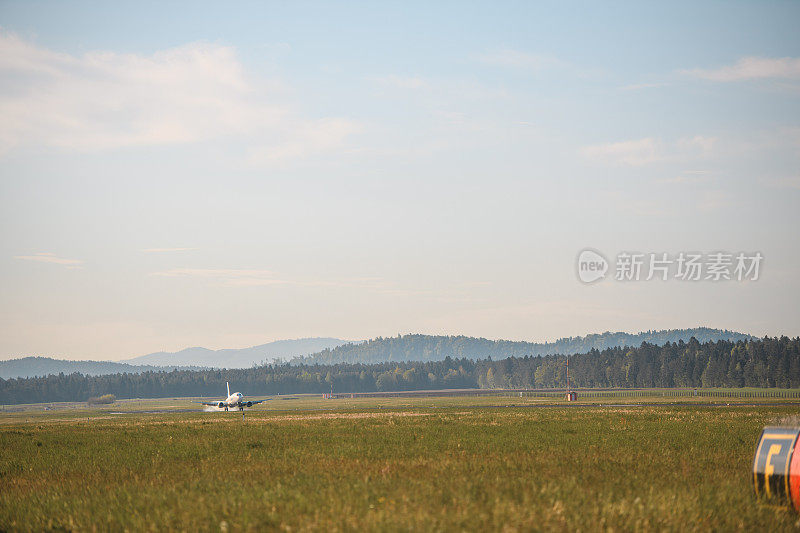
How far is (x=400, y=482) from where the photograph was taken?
21250mm

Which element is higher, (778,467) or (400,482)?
(778,467)

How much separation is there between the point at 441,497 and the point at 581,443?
18715 mm

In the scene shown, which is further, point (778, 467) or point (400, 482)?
point (400, 482)

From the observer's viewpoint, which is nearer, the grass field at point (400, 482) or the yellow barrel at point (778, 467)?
the grass field at point (400, 482)

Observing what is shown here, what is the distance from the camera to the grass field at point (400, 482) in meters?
16.0

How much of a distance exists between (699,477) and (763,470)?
569 cm

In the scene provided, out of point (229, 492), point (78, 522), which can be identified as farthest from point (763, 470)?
point (78, 522)

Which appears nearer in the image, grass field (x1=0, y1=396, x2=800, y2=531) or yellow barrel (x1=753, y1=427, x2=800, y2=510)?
grass field (x1=0, y1=396, x2=800, y2=531)

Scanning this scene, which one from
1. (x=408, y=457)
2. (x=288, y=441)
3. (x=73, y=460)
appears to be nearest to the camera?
(x=408, y=457)

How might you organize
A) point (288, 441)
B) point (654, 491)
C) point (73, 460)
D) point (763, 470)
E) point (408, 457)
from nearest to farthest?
point (763, 470) → point (654, 491) → point (408, 457) → point (73, 460) → point (288, 441)

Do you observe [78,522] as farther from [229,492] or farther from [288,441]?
[288,441]

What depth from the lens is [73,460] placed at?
34156 mm

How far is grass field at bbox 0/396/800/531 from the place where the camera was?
16.0 metres

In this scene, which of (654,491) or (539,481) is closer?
(654,491)
